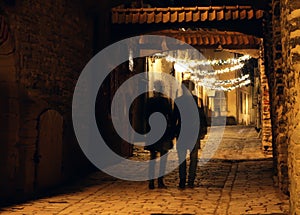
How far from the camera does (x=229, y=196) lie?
7.72m

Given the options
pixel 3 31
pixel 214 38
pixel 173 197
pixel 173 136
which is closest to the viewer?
pixel 3 31

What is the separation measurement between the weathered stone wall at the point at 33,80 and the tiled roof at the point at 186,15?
220 cm

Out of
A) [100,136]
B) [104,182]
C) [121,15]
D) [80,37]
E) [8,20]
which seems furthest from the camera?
[121,15]

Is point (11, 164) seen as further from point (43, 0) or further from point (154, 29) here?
point (154, 29)

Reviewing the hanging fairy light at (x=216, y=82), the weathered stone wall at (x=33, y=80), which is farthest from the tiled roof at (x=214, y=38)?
the hanging fairy light at (x=216, y=82)

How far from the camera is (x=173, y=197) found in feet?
25.4

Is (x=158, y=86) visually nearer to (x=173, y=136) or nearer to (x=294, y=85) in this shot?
(x=173, y=136)

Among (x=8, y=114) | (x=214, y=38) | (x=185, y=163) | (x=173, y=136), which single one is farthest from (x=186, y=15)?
(x=8, y=114)

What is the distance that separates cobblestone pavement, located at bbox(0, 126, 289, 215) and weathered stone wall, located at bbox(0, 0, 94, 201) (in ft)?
1.82

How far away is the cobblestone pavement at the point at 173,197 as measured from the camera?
22.0 feet

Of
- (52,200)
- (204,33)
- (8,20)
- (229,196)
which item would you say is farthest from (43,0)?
(204,33)

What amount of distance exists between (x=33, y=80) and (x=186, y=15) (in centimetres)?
508

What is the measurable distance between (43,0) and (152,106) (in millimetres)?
2661

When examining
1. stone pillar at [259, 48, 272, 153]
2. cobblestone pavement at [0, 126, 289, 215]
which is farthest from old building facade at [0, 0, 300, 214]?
stone pillar at [259, 48, 272, 153]
